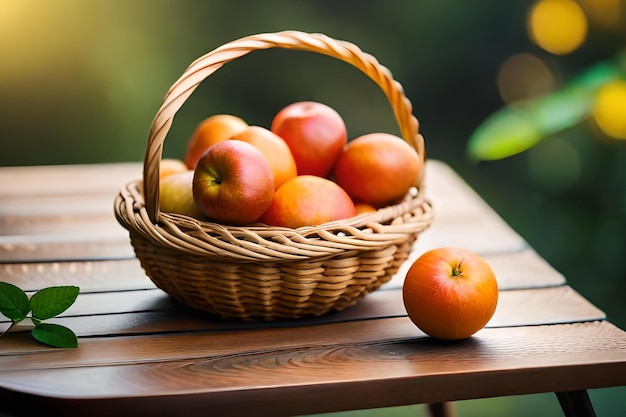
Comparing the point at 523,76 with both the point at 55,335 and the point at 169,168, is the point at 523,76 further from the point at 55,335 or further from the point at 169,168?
the point at 55,335

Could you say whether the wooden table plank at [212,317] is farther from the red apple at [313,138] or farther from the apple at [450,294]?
the red apple at [313,138]

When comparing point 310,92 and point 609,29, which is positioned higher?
point 609,29

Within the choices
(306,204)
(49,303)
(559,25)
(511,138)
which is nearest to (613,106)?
(511,138)

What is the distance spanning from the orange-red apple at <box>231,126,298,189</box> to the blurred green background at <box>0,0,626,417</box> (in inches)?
71.8

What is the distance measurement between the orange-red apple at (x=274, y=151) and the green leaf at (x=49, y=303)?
27cm

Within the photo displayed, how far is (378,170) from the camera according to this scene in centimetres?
99

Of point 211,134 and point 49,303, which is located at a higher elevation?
point 211,134

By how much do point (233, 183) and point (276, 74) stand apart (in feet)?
6.50

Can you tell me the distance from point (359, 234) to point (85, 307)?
1.19 ft

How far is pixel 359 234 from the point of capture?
874 millimetres

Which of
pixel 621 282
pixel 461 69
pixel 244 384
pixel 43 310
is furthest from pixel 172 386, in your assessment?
pixel 461 69

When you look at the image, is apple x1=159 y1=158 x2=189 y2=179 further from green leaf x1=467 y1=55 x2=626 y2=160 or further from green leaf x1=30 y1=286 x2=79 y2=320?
green leaf x1=467 y1=55 x2=626 y2=160

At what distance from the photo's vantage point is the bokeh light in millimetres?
2898

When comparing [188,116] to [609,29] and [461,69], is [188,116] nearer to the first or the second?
[461,69]
